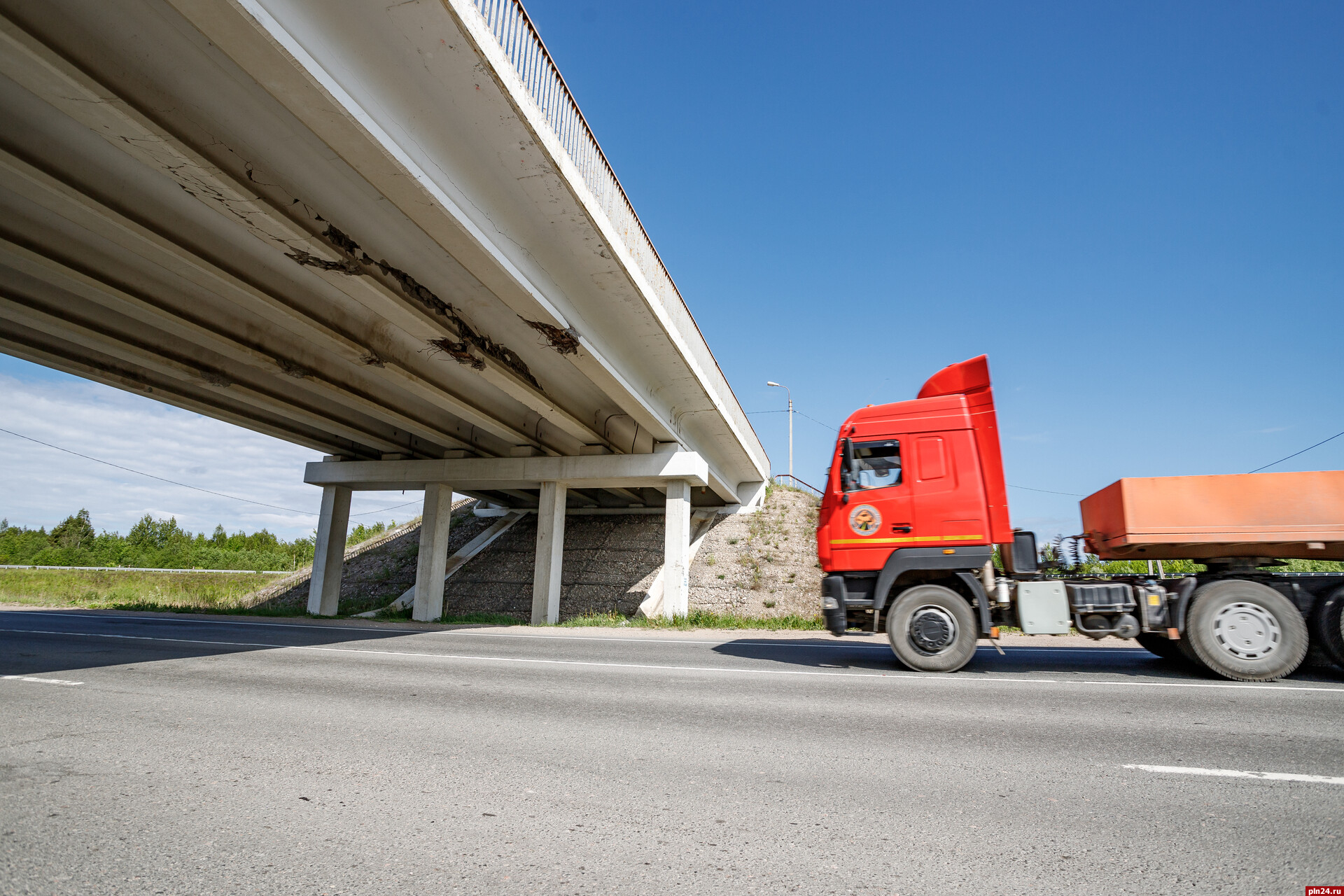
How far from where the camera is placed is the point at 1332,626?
24.1ft

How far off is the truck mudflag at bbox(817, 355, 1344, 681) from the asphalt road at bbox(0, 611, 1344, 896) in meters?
0.61

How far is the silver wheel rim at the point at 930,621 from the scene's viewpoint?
8.09 meters

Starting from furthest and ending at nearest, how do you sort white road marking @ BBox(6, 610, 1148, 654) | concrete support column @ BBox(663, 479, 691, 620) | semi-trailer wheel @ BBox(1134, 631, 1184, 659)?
concrete support column @ BBox(663, 479, 691, 620) < white road marking @ BBox(6, 610, 1148, 654) < semi-trailer wheel @ BBox(1134, 631, 1184, 659)

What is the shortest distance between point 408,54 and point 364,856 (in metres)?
7.52

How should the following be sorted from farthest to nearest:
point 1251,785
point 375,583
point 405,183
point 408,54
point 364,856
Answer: point 375,583
point 405,183
point 408,54
point 1251,785
point 364,856

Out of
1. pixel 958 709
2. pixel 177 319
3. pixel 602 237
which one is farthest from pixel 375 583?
pixel 958 709

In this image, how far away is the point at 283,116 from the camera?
7.50m

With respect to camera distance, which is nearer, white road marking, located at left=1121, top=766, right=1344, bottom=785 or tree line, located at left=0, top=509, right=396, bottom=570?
white road marking, located at left=1121, top=766, right=1344, bottom=785

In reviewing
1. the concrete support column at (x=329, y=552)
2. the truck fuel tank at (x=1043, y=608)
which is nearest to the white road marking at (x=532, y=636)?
the truck fuel tank at (x=1043, y=608)

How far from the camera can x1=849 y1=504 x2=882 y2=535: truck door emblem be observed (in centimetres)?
874

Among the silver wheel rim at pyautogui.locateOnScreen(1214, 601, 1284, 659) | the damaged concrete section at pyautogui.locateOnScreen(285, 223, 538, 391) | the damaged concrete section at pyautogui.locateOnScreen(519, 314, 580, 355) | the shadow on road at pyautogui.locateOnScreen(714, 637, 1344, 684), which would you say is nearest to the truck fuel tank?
the shadow on road at pyautogui.locateOnScreen(714, 637, 1344, 684)

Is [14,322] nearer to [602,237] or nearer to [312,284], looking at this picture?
[312,284]

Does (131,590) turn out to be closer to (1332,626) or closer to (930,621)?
(930,621)

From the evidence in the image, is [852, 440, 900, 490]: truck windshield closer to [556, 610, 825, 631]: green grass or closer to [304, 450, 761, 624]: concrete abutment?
[556, 610, 825, 631]: green grass
